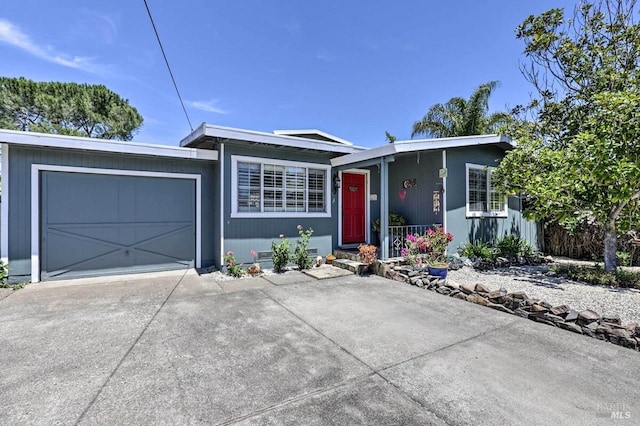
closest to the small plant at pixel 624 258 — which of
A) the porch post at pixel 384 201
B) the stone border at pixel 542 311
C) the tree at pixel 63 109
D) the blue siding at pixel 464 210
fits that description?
the blue siding at pixel 464 210

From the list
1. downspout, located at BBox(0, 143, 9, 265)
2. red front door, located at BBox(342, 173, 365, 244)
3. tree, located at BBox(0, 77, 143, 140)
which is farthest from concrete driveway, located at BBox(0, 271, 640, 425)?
tree, located at BBox(0, 77, 143, 140)

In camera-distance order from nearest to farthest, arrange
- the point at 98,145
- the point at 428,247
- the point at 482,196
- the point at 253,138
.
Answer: the point at 98,145 < the point at 253,138 < the point at 428,247 < the point at 482,196

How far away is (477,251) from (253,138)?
20.1ft

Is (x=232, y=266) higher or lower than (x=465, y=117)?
lower

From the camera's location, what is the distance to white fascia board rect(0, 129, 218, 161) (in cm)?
519

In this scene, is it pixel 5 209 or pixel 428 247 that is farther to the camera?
pixel 428 247

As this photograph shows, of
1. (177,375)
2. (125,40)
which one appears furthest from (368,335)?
(125,40)

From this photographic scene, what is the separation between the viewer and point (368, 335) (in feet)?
11.1

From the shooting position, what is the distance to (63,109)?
45.1 ft

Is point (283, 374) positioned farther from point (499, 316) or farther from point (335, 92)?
point (335, 92)

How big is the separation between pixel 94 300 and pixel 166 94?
7905 millimetres

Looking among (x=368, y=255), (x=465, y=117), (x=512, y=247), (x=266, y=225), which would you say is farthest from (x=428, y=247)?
(x=465, y=117)

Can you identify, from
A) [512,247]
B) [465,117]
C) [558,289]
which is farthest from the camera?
[465,117]

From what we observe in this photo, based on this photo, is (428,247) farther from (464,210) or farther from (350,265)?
(464,210)
